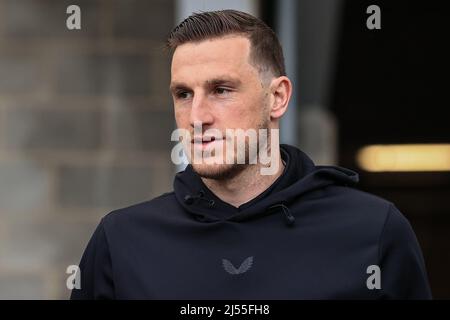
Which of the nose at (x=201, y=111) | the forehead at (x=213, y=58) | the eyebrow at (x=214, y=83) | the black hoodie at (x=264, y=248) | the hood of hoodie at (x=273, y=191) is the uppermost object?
the forehead at (x=213, y=58)

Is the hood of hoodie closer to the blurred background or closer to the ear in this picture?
the ear

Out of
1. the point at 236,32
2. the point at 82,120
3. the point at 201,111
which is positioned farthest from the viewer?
the point at 82,120

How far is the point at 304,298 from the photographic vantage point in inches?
80.7

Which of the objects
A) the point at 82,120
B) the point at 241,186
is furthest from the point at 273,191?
the point at 82,120

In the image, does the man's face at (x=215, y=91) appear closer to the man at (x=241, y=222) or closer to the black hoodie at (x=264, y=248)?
the man at (x=241, y=222)

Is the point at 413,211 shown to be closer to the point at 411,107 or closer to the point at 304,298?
the point at 411,107

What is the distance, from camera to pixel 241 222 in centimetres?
220

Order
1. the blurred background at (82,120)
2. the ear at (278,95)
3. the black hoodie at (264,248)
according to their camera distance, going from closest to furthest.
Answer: the black hoodie at (264,248) → the ear at (278,95) → the blurred background at (82,120)

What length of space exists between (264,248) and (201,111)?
35 cm

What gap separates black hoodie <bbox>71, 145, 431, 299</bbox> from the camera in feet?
6.84

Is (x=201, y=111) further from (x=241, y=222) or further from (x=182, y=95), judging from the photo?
(x=241, y=222)

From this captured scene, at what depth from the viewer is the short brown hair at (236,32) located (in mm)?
2201

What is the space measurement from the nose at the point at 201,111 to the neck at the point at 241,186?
0.18 meters

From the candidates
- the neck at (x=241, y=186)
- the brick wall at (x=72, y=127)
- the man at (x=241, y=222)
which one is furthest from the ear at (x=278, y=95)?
the brick wall at (x=72, y=127)
